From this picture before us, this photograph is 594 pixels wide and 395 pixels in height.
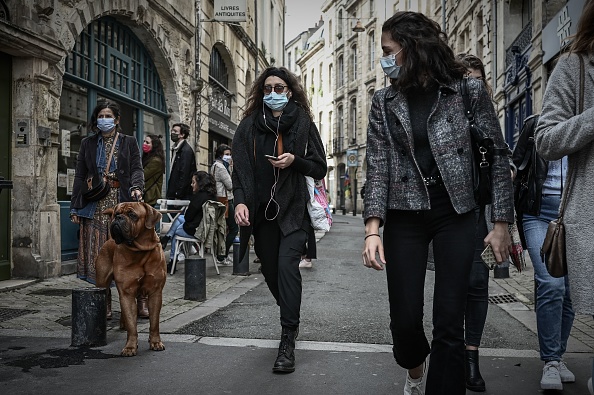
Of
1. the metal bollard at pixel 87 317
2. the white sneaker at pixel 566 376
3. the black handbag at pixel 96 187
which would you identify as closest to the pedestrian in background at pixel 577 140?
the white sneaker at pixel 566 376

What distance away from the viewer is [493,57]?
2194cm

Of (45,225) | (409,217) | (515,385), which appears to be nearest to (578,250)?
(409,217)

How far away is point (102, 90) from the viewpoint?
1096cm

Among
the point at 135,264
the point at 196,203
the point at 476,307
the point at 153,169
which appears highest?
the point at 153,169

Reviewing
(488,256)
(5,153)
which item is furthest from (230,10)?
(488,256)

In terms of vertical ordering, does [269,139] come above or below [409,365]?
above

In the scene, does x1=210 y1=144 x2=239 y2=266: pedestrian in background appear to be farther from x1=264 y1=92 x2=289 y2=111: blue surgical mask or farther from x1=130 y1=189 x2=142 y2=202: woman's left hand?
x1=264 y1=92 x2=289 y2=111: blue surgical mask

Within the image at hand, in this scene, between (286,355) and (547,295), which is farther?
(286,355)

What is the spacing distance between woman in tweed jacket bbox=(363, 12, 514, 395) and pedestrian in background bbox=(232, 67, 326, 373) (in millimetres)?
1446

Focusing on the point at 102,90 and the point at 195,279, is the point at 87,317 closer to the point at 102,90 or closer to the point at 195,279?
the point at 195,279

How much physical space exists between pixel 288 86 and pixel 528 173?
176 centimetres

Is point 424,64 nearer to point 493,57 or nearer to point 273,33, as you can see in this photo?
point 493,57

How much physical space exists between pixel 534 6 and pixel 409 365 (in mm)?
14886

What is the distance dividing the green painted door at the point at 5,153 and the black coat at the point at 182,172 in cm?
232
